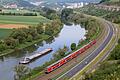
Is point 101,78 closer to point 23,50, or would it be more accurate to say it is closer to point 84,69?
point 84,69

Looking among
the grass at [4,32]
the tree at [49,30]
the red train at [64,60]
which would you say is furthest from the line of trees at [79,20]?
the red train at [64,60]

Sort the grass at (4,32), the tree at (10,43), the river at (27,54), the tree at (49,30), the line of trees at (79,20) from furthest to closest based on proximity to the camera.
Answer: the line of trees at (79,20) < the tree at (49,30) < the grass at (4,32) < the tree at (10,43) < the river at (27,54)

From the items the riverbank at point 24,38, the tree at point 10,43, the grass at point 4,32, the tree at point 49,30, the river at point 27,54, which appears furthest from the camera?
the tree at point 49,30

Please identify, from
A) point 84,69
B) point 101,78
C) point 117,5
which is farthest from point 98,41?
point 117,5

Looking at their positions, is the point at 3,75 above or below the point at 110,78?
below

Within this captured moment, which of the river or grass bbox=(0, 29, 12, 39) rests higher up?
grass bbox=(0, 29, 12, 39)

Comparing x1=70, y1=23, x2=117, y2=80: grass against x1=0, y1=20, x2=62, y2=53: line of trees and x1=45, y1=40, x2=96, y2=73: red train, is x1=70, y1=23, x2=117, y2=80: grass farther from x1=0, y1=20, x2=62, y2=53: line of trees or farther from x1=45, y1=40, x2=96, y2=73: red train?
x1=0, y1=20, x2=62, y2=53: line of trees

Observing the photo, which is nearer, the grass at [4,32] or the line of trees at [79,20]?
the grass at [4,32]

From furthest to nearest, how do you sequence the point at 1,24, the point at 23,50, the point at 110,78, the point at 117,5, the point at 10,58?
1. the point at 117,5
2. the point at 1,24
3. the point at 23,50
4. the point at 10,58
5. the point at 110,78

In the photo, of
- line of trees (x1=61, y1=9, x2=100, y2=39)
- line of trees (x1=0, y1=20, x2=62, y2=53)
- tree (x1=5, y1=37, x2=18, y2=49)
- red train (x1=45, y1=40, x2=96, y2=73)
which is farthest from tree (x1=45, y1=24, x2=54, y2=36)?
→ red train (x1=45, y1=40, x2=96, y2=73)

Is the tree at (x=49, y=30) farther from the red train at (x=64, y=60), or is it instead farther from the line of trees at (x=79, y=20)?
the red train at (x=64, y=60)

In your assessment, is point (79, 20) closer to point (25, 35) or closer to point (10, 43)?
point (25, 35)
